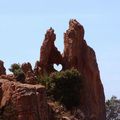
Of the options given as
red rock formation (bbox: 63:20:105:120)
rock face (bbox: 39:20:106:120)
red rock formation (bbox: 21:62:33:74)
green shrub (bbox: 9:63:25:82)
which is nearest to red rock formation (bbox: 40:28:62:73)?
rock face (bbox: 39:20:106:120)

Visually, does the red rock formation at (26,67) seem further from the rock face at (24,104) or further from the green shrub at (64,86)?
the rock face at (24,104)

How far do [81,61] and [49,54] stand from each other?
3870 millimetres

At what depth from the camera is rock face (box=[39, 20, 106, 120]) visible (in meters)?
70.5

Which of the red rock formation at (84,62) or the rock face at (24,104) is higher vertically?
the red rock formation at (84,62)

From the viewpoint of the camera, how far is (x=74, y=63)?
2822 inches

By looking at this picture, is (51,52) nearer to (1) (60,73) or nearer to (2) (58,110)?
(1) (60,73)

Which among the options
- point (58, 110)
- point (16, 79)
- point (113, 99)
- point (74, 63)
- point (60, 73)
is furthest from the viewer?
point (113, 99)

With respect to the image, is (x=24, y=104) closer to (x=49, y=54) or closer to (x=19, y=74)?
(x=19, y=74)

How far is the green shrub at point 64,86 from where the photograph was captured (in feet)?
216

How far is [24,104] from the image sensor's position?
171 ft

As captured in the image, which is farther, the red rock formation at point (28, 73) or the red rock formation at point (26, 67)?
the red rock formation at point (26, 67)

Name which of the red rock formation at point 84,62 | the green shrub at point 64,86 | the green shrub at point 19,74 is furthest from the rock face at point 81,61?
the green shrub at point 19,74

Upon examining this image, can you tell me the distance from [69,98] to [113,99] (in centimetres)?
6290

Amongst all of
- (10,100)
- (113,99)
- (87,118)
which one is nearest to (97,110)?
(87,118)
